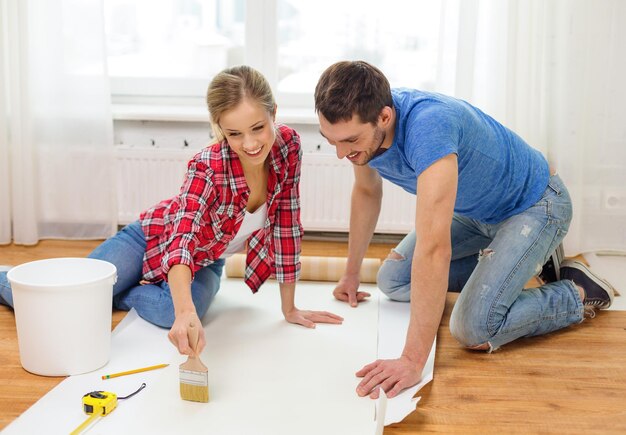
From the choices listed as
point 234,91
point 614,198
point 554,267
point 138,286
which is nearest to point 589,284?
point 554,267

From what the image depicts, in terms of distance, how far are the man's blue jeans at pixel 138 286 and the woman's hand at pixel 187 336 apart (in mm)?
575

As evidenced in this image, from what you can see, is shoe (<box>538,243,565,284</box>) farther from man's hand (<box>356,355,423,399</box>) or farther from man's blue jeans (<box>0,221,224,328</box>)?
man's blue jeans (<box>0,221,224,328</box>)

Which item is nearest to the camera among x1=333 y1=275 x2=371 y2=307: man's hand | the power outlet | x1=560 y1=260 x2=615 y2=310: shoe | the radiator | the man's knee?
the man's knee

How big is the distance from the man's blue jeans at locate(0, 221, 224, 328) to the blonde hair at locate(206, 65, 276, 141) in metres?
0.61

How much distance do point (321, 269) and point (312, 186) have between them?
0.64 metres

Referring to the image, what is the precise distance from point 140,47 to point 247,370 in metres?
2.05

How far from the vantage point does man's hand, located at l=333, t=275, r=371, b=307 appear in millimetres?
2668

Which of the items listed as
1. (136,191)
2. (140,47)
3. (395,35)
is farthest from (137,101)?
(395,35)

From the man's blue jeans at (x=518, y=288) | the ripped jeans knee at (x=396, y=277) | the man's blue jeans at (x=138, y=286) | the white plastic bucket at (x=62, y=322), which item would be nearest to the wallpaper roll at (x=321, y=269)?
the ripped jeans knee at (x=396, y=277)

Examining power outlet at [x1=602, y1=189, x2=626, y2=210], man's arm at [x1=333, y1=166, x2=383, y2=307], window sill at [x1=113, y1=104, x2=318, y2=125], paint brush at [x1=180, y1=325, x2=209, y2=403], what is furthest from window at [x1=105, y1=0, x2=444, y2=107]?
paint brush at [x1=180, y1=325, x2=209, y2=403]

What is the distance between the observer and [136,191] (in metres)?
3.51

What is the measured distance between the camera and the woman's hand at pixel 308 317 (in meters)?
2.45

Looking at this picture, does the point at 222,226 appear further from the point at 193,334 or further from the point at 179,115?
the point at 179,115

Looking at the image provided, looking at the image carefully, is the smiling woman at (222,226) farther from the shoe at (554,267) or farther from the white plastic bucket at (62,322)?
the shoe at (554,267)
